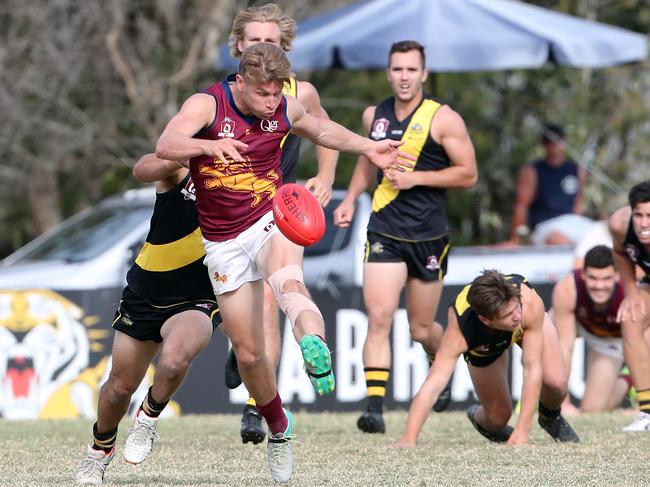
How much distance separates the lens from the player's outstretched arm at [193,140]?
574cm

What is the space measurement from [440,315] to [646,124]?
770 centimetres

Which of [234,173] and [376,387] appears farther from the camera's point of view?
[376,387]

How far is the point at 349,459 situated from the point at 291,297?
165 centimetres

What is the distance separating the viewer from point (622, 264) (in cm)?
907

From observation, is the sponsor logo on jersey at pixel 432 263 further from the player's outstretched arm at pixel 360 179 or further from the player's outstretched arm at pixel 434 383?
the player's outstretched arm at pixel 434 383

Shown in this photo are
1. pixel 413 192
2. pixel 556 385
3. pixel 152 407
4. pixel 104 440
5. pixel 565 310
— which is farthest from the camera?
pixel 565 310

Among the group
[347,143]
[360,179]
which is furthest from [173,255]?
[360,179]

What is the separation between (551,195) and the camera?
13711 mm

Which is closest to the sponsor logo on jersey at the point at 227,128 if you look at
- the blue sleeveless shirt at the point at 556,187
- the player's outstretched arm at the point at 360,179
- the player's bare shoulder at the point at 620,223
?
the player's outstretched arm at the point at 360,179

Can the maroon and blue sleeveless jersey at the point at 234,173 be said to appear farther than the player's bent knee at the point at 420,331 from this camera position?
No

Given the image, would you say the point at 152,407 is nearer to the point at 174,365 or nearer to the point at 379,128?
the point at 174,365

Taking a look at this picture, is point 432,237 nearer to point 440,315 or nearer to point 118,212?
point 440,315

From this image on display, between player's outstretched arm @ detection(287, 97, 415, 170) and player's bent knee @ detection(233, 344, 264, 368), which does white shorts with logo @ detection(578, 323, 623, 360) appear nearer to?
player's outstretched arm @ detection(287, 97, 415, 170)

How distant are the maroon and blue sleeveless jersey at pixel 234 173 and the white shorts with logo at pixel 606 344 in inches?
219
